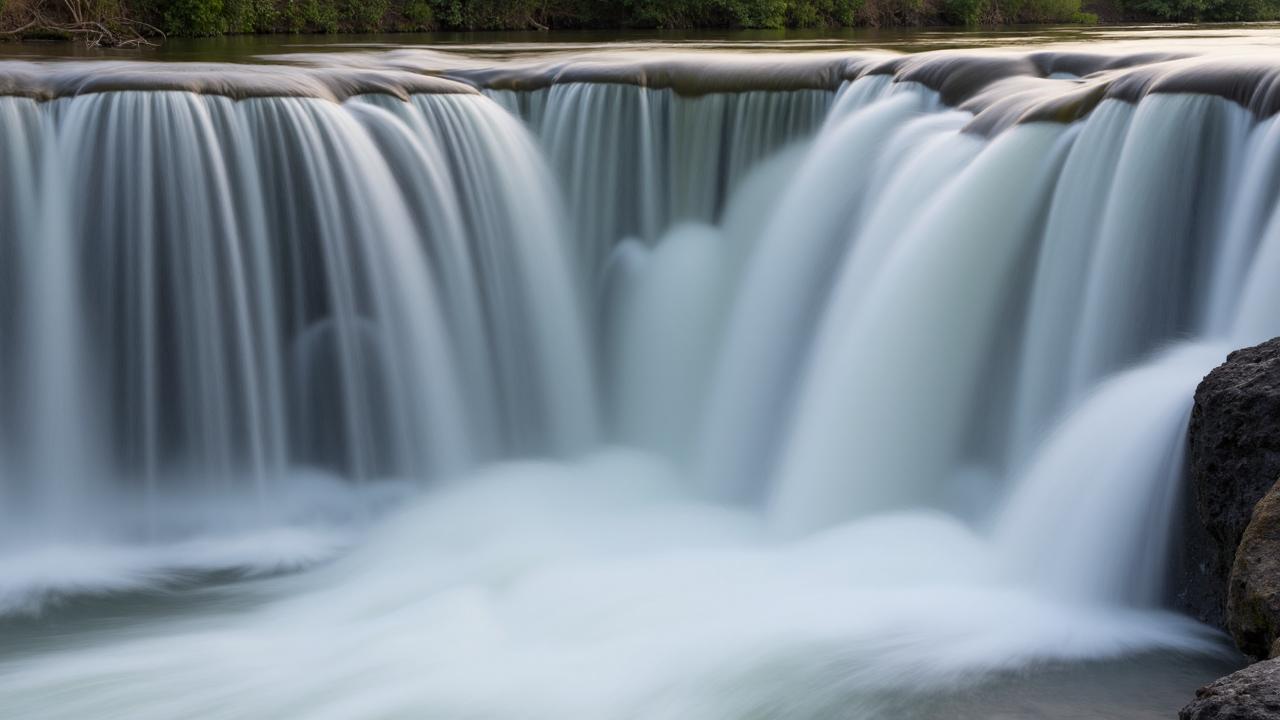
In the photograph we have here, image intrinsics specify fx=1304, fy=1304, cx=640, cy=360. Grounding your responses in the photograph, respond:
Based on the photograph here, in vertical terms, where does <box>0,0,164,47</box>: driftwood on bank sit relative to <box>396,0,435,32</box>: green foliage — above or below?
below

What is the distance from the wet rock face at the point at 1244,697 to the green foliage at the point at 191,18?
1795cm

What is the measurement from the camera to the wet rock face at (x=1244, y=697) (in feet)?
9.20

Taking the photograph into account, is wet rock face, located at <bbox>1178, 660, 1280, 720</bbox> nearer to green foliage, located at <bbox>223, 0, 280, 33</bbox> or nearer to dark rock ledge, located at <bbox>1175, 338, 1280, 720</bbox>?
dark rock ledge, located at <bbox>1175, 338, 1280, 720</bbox>

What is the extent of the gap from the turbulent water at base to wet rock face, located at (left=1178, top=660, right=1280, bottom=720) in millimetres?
1111

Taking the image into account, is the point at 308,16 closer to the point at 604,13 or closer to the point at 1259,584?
the point at 604,13

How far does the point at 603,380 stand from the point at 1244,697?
546 cm

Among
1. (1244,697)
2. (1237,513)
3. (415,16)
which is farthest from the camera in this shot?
(415,16)

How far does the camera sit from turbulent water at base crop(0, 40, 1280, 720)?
4797 mm

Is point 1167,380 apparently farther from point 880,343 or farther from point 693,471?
point 693,471

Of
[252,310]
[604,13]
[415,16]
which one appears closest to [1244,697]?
[252,310]

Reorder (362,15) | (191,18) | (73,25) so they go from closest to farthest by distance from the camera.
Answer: (73,25)
(191,18)
(362,15)

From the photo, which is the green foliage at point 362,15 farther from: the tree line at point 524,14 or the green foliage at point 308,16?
the green foliage at point 308,16

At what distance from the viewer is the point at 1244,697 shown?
287 cm

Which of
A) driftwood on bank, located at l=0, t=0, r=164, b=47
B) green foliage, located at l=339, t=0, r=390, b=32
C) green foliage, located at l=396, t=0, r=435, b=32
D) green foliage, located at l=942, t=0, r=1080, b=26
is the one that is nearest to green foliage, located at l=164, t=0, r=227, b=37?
driftwood on bank, located at l=0, t=0, r=164, b=47
